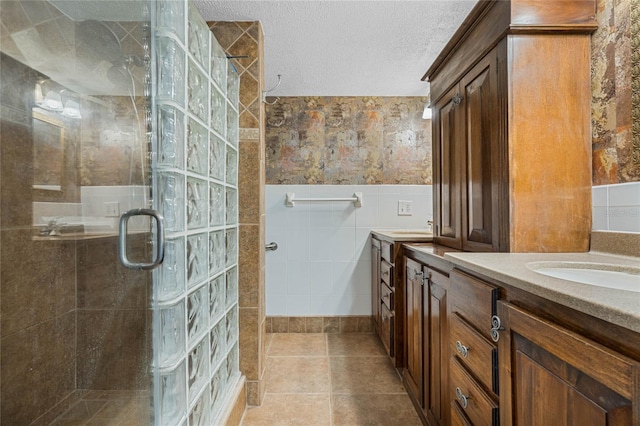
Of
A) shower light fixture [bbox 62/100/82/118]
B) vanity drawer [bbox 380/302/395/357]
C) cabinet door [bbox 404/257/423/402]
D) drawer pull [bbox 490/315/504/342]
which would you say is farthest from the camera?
vanity drawer [bbox 380/302/395/357]

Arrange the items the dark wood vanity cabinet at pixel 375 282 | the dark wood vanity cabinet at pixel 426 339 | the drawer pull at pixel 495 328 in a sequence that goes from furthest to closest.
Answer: the dark wood vanity cabinet at pixel 375 282 → the dark wood vanity cabinet at pixel 426 339 → the drawer pull at pixel 495 328

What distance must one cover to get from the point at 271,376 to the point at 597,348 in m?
1.95

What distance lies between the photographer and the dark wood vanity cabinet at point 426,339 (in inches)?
50.2

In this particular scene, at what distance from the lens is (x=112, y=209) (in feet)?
3.40

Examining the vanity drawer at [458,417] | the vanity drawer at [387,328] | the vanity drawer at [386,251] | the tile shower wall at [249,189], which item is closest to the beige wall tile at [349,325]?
the vanity drawer at [387,328]

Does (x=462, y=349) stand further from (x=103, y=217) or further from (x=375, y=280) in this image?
(x=375, y=280)

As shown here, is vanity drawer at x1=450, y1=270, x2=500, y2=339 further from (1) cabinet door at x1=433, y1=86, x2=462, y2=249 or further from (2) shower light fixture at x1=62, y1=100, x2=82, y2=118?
(2) shower light fixture at x1=62, y1=100, x2=82, y2=118

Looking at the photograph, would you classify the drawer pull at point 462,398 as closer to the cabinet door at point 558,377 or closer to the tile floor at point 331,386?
the cabinet door at point 558,377

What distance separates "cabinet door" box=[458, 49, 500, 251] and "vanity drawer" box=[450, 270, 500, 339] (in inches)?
12.8

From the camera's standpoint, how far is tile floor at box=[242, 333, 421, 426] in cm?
164

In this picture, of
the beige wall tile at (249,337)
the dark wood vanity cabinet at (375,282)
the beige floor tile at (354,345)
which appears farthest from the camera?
the dark wood vanity cabinet at (375,282)

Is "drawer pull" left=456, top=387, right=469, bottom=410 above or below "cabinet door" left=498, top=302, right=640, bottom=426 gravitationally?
below

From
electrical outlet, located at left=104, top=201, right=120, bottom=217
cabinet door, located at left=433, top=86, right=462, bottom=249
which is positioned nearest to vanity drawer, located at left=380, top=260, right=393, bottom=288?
cabinet door, located at left=433, top=86, right=462, bottom=249

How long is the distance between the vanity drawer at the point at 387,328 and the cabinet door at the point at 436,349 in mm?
548
